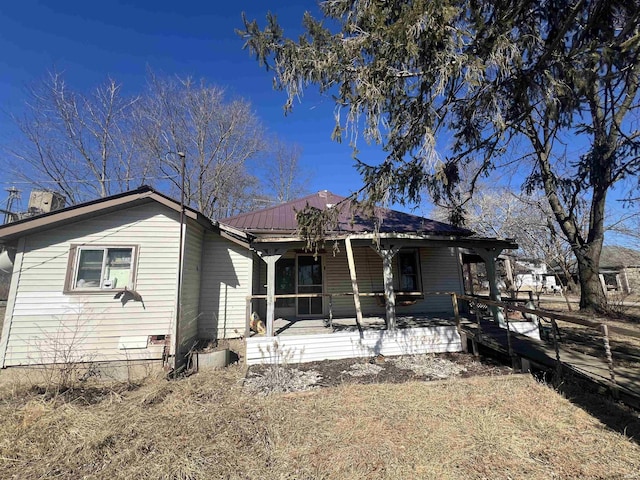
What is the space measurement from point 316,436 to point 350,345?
11.1 ft

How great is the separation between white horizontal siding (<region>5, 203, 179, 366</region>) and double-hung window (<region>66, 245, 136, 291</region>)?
0.14 meters

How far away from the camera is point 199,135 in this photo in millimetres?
17734

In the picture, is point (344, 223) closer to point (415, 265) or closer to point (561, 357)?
point (415, 265)

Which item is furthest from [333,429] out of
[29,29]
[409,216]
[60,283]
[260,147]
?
[260,147]

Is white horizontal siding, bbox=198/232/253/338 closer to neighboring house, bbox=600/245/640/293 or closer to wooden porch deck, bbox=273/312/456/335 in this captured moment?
wooden porch deck, bbox=273/312/456/335

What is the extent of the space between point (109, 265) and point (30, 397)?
8.56ft

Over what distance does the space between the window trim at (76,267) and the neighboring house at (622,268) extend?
103 feet

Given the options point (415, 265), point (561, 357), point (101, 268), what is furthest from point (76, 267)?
point (561, 357)

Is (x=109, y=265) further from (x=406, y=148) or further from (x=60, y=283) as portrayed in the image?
(x=406, y=148)

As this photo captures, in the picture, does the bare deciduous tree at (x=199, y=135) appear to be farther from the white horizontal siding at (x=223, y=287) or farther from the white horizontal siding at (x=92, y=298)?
the white horizontal siding at (x=92, y=298)

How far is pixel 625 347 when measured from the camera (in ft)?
19.9

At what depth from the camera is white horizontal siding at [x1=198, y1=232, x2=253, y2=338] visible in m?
7.89

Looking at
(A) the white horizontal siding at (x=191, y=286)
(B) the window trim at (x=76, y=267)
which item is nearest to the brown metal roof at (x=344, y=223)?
(A) the white horizontal siding at (x=191, y=286)

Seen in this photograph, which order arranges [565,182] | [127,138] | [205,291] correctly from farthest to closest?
1. [127,138]
2. [205,291]
3. [565,182]
